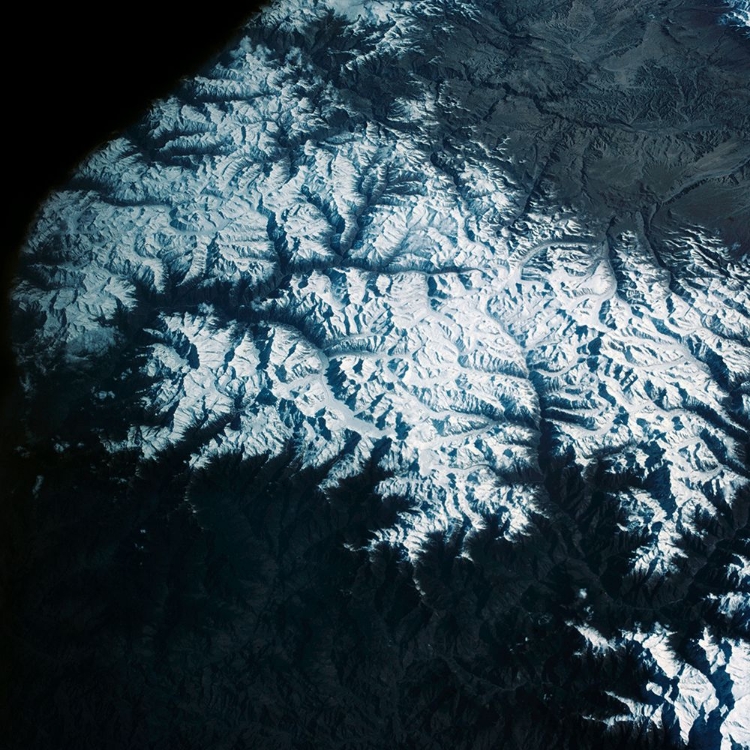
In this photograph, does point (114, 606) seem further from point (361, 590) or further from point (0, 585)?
point (361, 590)

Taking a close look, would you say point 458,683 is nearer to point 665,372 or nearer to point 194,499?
point 194,499

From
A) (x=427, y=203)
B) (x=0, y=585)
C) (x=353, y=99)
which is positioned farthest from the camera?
(x=353, y=99)

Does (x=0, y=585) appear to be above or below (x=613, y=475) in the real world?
below

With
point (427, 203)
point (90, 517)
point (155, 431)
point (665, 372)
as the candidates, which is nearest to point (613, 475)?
point (665, 372)

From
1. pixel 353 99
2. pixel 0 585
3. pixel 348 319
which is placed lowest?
pixel 0 585

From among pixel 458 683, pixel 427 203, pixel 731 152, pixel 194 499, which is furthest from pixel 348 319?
pixel 731 152

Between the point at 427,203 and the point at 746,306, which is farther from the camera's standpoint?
the point at 427,203

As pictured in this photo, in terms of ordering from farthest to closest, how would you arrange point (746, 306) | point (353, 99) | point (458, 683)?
point (353, 99) < point (746, 306) < point (458, 683)
